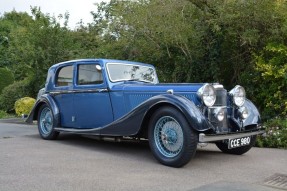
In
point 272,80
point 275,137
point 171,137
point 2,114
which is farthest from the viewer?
point 2,114

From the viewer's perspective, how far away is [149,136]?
5.90 m

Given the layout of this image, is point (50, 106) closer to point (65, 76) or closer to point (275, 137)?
point (65, 76)

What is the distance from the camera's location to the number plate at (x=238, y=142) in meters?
5.71

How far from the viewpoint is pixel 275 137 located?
24.8 ft

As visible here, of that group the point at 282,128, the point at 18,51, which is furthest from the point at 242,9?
the point at 18,51

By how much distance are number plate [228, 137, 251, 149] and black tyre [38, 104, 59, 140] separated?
4005 millimetres

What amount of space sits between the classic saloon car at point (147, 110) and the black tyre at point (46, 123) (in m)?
0.02

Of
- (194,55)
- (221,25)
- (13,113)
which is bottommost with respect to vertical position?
(13,113)

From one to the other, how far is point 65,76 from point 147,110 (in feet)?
9.53

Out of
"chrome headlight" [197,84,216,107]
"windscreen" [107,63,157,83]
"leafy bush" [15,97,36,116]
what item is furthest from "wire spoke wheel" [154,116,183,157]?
"leafy bush" [15,97,36,116]

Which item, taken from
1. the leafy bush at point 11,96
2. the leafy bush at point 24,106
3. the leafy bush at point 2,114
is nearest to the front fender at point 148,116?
the leafy bush at point 24,106

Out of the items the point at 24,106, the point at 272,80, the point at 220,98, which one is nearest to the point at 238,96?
the point at 220,98

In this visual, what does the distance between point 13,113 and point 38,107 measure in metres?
9.09

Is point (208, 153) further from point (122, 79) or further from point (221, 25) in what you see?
point (221, 25)
